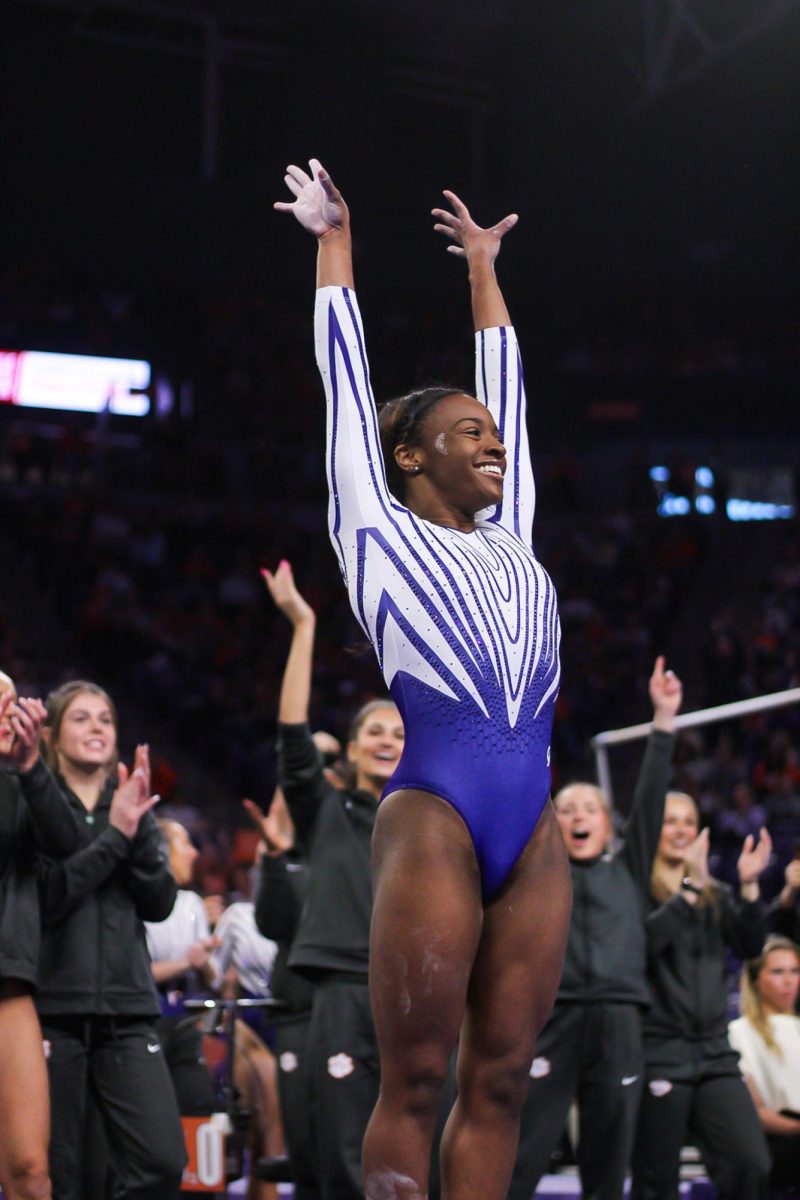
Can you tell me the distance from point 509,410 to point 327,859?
214 centimetres

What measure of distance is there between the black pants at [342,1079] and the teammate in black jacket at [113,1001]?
548 millimetres

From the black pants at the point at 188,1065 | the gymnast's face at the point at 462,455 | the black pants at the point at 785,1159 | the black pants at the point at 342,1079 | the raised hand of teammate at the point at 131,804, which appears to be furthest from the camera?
the black pants at the point at 785,1159

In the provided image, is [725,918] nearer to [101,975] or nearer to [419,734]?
[101,975]

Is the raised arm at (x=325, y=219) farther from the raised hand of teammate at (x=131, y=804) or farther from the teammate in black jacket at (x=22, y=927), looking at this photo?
the raised hand of teammate at (x=131, y=804)

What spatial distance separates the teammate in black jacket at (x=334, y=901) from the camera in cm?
477

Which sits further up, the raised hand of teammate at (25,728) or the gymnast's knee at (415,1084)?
the raised hand of teammate at (25,728)

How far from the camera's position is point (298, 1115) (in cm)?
529

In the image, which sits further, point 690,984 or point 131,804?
point 690,984

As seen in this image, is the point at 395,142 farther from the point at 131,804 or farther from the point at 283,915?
the point at 131,804

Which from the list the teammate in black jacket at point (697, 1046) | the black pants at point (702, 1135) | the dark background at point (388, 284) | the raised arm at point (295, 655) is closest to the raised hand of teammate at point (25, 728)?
the raised arm at point (295, 655)

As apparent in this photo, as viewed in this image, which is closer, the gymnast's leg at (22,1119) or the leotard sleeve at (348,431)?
the leotard sleeve at (348,431)

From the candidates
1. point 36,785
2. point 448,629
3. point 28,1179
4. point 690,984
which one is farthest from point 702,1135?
point 448,629

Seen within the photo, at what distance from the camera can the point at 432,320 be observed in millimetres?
20516

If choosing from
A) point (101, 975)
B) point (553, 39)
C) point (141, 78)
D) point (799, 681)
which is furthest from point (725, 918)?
point (141, 78)
